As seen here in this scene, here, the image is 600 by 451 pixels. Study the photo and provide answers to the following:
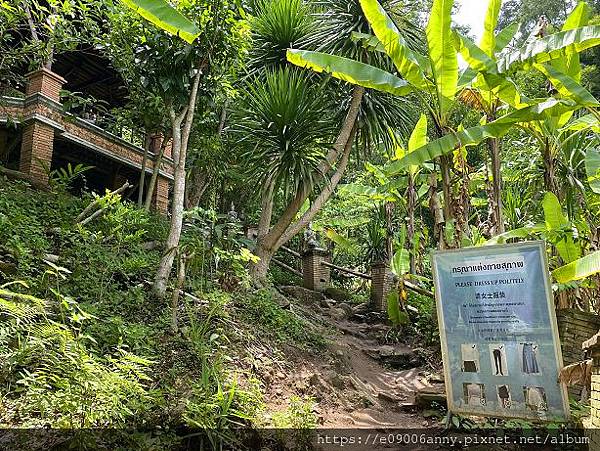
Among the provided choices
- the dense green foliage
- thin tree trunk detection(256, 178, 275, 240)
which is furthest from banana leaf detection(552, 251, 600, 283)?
thin tree trunk detection(256, 178, 275, 240)

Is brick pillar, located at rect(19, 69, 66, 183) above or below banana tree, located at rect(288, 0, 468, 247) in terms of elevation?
above

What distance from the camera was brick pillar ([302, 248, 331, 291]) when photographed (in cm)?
1180

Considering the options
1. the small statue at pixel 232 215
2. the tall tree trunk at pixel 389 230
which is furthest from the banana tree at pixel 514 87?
the tall tree trunk at pixel 389 230

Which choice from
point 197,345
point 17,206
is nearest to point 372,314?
point 197,345

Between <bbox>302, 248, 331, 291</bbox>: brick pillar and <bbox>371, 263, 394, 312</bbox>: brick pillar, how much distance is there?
151 cm

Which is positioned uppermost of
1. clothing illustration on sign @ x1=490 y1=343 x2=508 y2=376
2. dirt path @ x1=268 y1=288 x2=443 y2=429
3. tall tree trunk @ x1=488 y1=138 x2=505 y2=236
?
tall tree trunk @ x1=488 y1=138 x2=505 y2=236

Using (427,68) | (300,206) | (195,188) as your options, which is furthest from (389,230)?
(427,68)

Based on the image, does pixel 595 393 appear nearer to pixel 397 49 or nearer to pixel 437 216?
pixel 437 216

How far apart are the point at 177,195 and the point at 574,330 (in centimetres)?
544

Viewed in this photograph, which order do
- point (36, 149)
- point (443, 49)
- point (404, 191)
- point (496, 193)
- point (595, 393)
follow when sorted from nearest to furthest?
point (595, 393), point (443, 49), point (496, 193), point (36, 149), point (404, 191)

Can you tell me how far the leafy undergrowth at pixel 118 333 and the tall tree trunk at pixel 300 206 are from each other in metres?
1.27

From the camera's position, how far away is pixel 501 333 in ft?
12.2

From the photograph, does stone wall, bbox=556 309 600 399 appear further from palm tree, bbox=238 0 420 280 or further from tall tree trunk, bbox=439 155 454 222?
palm tree, bbox=238 0 420 280

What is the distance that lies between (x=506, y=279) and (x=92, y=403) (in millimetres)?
3322
